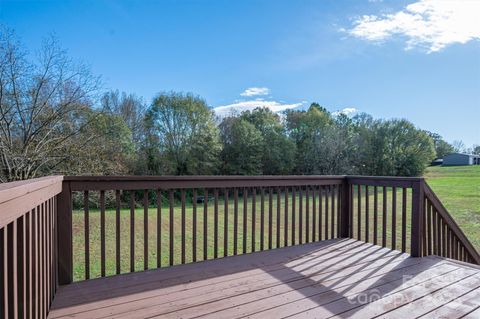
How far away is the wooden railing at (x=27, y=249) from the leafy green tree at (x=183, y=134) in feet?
45.8

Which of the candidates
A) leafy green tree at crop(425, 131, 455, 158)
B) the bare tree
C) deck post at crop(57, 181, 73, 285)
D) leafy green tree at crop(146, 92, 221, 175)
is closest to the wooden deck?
deck post at crop(57, 181, 73, 285)

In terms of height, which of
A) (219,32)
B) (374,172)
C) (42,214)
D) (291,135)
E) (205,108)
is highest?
Answer: (219,32)

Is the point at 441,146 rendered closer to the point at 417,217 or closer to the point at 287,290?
the point at 417,217

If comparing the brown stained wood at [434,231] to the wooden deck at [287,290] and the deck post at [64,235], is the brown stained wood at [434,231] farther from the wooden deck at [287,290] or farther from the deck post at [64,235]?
the deck post at [64,235]

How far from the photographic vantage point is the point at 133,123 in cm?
1452

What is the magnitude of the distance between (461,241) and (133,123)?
46.0 ft

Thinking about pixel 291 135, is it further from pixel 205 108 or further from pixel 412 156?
pixel 412 156

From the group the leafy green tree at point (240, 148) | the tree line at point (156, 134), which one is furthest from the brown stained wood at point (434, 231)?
the leafy green tree at point (240, 148)

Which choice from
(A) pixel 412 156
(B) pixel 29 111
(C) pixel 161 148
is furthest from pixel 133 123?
(A) pixel 412 156

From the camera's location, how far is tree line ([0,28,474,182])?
24.0 ft

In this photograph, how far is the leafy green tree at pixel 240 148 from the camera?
60.9ft

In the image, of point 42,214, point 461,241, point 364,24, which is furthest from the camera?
point 364,24

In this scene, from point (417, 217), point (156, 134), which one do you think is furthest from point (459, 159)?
point (417, 217)

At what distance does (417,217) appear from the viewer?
Answer: 2.92 metres
